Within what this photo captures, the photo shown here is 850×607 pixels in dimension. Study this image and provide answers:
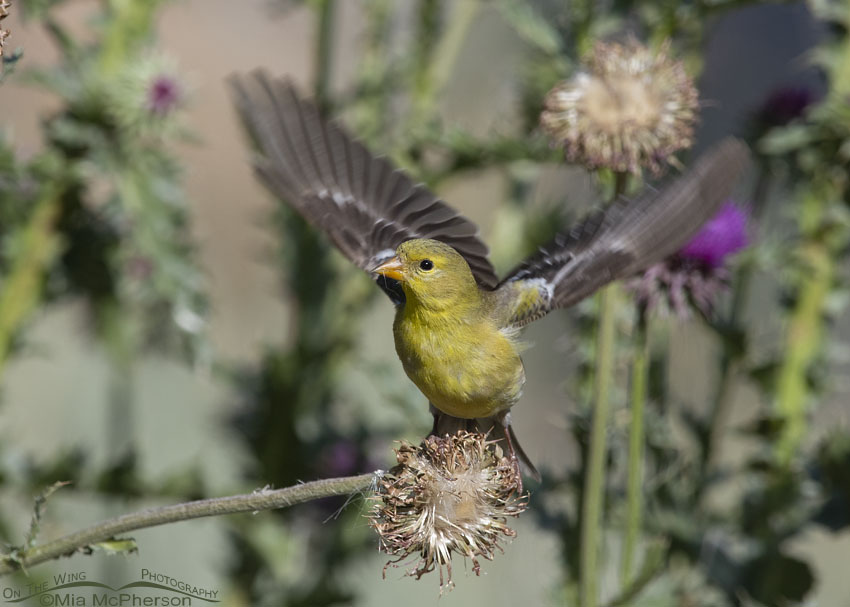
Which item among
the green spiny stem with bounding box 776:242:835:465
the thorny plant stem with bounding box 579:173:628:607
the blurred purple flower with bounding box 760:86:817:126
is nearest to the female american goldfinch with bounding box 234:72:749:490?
the thorny plant stem with bounding box 579:173:628:607

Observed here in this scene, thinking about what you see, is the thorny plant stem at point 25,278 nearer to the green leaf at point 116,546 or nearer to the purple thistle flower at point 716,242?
the green leaf at point 116,546

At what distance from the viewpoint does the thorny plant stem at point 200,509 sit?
166 cm

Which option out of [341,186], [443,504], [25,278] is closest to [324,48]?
[341,186]

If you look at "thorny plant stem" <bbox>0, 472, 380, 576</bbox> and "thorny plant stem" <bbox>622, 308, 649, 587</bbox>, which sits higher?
"thorny plant stem" <bbox>622, 308, 649, 587</bbox>

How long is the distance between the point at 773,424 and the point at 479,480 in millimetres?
1481

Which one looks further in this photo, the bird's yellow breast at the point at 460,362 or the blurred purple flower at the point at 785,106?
the blurred purple flower at the point at 785,106

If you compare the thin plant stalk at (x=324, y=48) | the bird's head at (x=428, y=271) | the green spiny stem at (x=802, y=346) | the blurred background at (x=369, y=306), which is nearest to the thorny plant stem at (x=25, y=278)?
the blurred background at (x=369, y=306)

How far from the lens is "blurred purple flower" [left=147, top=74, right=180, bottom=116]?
3057 millimetres

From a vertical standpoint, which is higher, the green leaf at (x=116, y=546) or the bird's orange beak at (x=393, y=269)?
the bird's orange beak at (x=393, y=269)

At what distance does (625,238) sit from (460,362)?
47 cm

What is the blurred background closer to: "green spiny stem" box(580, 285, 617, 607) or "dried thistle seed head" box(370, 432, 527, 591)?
"green spiny stem" box(580, 285, 617, 607)

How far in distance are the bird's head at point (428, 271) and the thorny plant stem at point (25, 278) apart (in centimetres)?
114

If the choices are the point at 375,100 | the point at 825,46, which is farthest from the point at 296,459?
the point at 825,46

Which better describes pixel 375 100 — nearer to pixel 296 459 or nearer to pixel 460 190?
pixel 296 459
